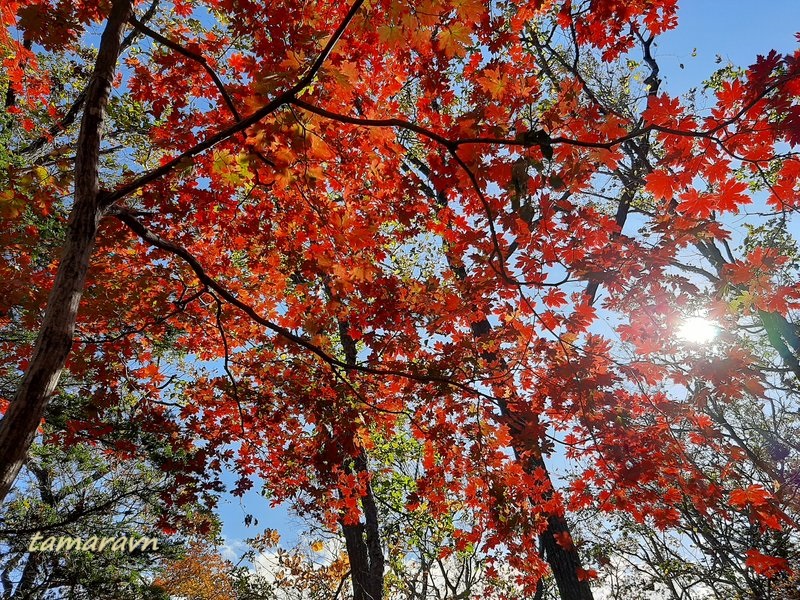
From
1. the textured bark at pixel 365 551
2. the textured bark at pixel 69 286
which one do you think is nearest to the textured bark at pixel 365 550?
the textured bark at pixel 365 551

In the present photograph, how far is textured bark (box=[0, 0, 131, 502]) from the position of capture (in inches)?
73.9

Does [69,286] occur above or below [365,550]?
above

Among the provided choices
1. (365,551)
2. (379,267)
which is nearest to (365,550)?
(365,551)

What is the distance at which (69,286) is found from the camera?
2.20 m

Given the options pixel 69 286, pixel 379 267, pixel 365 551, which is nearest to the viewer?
pixel 69 286

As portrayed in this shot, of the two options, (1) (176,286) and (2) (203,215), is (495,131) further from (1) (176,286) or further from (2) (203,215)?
(1) (176,286)

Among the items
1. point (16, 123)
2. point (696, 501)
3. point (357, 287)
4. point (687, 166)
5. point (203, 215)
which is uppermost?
point (16, 123)

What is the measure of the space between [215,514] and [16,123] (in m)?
8.47

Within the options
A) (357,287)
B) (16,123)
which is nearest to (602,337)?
(357,287)

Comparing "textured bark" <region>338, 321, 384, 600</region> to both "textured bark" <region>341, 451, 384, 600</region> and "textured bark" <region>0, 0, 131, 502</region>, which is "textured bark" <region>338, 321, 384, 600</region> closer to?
"textured bark" <region>341, 451, 384, 600</region>

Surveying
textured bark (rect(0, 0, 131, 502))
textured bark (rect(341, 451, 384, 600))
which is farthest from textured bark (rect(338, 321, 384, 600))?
textured bark (rect(0, 0, 131, 502))

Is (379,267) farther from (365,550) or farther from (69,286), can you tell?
(365,550)

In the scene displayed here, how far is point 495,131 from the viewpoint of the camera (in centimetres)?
277

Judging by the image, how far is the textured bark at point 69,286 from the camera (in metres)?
1.88
